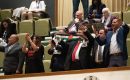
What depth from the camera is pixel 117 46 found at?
5430 mm

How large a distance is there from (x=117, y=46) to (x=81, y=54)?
19.8 inches

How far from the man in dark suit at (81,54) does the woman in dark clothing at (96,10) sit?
1.95m

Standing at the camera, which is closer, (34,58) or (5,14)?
(34,58)

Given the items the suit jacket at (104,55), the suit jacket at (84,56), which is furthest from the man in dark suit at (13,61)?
the suit jacket at (104,55)

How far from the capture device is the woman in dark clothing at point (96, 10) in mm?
7615

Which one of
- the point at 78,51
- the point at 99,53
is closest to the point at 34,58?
the point at 78,51

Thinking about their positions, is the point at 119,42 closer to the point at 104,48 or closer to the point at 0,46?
the point at 104,48

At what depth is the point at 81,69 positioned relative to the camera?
5535mm

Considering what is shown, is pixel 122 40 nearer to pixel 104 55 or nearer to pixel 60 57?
pixel 104 55

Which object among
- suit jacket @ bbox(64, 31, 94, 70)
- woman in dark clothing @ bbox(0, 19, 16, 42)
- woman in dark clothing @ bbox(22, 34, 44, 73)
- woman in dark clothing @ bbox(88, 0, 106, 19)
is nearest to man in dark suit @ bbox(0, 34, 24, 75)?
woman in dark clothing @ bbox(22, 34, 44, 73)

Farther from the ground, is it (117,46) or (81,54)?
(117,46)

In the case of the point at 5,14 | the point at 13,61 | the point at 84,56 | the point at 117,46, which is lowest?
the point at 13,61

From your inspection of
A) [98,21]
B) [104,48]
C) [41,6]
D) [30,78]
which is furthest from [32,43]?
[41,6]

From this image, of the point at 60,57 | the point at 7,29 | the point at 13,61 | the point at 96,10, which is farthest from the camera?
the point at 7,29
